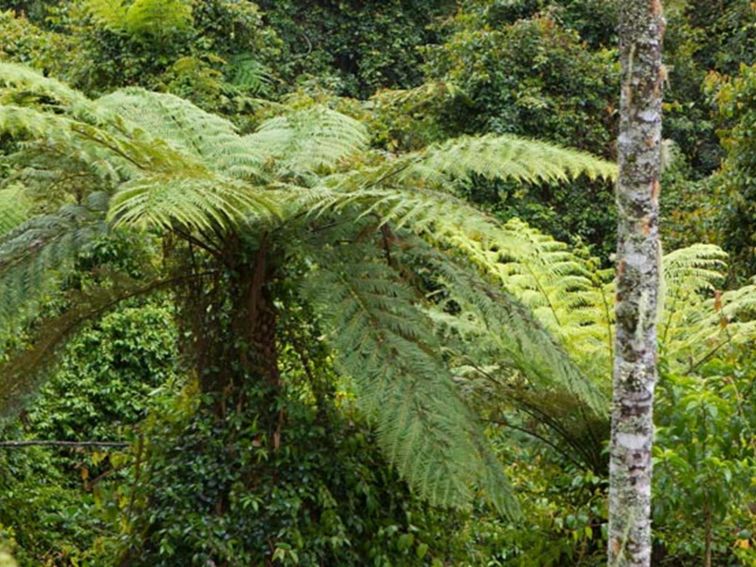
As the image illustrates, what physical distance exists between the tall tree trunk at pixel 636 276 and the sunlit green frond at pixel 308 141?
4.43ft

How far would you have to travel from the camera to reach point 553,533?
3936mm

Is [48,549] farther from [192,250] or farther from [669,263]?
[669,263]

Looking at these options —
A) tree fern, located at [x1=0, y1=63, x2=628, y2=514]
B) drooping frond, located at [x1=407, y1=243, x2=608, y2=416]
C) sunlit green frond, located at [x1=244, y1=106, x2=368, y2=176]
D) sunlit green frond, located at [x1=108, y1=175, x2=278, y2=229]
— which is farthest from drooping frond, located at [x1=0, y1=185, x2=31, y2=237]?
drooping frond, located at [x1=407, y1=243, x2=608, y2=416]

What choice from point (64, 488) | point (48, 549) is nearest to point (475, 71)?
point (64, 488)

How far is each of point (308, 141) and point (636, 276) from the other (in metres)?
1.64

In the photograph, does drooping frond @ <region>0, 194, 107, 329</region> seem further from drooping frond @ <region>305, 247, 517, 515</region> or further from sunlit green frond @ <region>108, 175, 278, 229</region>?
drooping frond @ <region>305, 247, 517, 515</region>

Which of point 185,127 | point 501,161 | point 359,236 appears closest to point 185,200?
point 359,236

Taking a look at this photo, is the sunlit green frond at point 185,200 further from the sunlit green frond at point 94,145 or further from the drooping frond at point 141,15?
the drooping frond at point 141,15

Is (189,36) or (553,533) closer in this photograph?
(553,533)

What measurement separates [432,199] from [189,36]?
20.6ft

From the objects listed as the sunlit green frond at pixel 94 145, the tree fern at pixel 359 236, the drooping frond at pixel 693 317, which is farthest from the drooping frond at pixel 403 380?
the drooping frond at pixel 693 317

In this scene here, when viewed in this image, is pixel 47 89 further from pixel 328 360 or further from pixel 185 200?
pixel 328 360

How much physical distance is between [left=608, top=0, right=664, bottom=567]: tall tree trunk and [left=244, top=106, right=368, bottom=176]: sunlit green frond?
135 centimetres

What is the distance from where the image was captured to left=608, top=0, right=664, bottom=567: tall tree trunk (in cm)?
278
